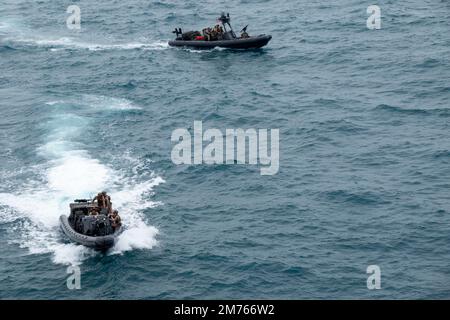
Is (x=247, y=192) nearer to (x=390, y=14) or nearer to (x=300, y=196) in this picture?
(x=300, y=196)

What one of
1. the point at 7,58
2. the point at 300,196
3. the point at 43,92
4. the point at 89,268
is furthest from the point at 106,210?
the point at 7,58

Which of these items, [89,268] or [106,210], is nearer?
[89,268]

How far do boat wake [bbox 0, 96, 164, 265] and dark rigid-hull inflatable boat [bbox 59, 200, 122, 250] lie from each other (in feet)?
2.82

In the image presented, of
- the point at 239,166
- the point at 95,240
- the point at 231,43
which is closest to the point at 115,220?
the point at 95,240

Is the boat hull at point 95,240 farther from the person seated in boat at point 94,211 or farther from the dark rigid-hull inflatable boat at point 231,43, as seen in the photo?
the dark rigid-hull inflatable boat at point 231,43

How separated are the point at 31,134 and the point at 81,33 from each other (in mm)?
43072

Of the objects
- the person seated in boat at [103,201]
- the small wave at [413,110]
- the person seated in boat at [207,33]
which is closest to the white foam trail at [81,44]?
the person seated in boat at [207,33]

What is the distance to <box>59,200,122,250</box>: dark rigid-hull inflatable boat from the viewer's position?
6309 cm

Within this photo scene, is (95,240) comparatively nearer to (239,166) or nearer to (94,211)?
(94,211)

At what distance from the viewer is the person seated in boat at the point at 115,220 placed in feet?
212

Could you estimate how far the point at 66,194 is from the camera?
74438 millimetres

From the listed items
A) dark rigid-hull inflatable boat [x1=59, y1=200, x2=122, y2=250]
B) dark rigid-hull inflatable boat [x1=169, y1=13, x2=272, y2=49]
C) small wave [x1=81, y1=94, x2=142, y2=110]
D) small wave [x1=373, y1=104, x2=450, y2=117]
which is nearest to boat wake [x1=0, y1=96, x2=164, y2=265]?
dark rigid-hull inflatable boat [x1=59, y1=200, x2=122, y2=250]

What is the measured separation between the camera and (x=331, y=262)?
6181 cm

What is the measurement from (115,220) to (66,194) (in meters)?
11.2
